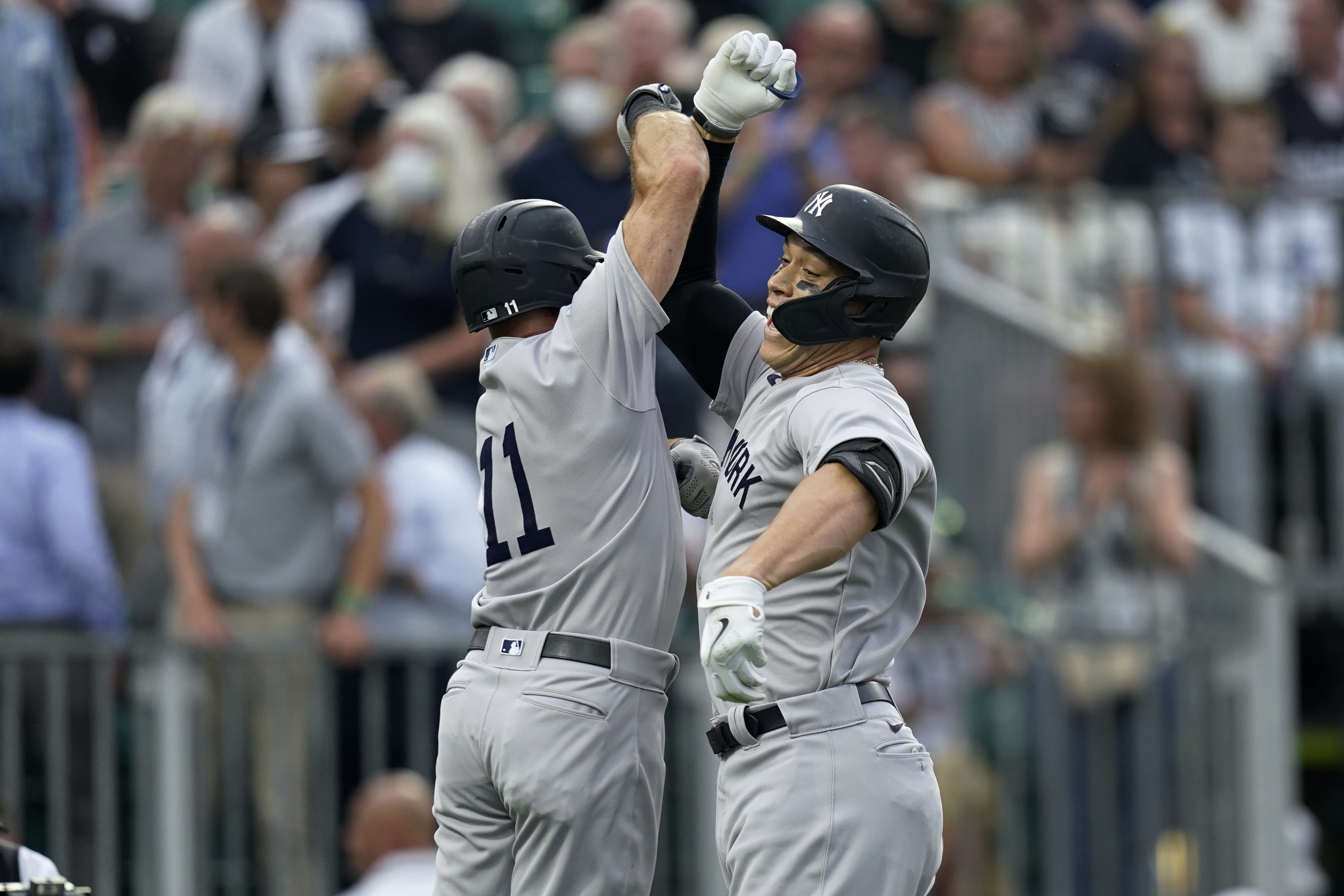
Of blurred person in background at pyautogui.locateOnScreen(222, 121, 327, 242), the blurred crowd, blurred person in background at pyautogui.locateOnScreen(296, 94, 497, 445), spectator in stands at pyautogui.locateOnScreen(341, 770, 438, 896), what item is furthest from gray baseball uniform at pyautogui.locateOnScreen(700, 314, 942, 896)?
blurred person in background at pyautogui.locateOnScreen(222, 121, 327, 242)

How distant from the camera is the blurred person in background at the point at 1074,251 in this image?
31.5 feet

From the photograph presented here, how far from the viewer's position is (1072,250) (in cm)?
985

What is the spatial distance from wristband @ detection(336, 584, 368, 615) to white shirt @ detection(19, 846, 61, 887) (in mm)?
3158

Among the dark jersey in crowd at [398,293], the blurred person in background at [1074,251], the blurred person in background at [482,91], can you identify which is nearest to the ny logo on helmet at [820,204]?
the dark jersey in crowd at [398,293]

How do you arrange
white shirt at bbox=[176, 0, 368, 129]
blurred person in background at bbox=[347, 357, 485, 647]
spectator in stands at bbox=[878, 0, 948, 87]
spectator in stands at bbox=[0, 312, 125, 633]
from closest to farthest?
spectator in stands at bbox=[0, 312, 125, 633], blurred person in background at bbox=[347, 357, 485, 647], white shirt at bbox=[176, 0, 368, 129], spectator in stands at bbox=[878, 0, 948, 87]

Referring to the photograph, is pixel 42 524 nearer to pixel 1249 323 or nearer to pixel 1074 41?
pixel 1249 323

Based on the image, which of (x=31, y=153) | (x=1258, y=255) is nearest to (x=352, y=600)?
(x=31, y=153)

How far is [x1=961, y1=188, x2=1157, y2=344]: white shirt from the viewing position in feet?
31.7

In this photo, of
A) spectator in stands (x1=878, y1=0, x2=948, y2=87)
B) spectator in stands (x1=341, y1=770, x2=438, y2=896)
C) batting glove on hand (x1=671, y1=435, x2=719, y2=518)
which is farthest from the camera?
spectator in stands (x1=878, y1=0, x2=948, y2=87)

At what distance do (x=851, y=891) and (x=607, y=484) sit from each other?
39.0 inches

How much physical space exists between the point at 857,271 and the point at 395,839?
3263mm

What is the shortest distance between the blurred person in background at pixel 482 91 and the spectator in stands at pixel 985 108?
2171 millimetres

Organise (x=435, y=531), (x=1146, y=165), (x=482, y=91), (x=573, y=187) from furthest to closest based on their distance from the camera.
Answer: (x=1146, y=165)
(x=482, y=91)
(x=573, y=187)
(x=435, y=531)

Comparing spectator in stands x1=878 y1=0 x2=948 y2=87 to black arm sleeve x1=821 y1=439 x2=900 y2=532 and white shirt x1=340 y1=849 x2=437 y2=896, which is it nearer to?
white shirt x1=340 y1=849 x2=437 y2=896
